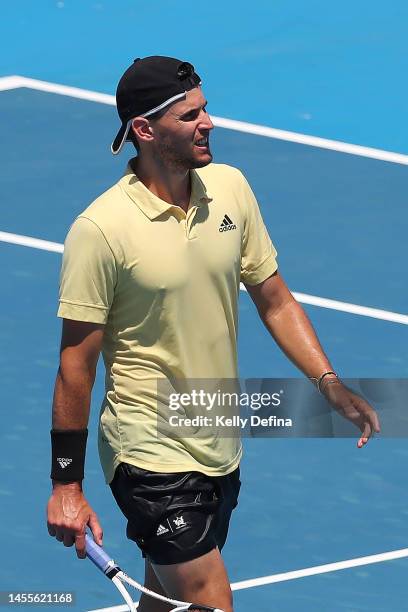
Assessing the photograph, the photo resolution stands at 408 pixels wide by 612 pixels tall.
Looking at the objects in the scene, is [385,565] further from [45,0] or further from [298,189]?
[45,0]

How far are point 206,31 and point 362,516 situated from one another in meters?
6.85

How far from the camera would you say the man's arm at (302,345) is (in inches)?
275

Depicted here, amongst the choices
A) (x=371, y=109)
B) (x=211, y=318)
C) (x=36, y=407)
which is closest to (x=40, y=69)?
(x=371, y=109)

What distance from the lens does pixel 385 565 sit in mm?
8836

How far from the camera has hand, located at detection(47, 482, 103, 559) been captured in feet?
21.6

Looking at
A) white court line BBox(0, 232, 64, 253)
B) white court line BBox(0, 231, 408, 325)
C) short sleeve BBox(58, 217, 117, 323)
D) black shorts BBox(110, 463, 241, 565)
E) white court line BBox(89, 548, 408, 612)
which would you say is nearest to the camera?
short sleeve BBox(58, 217, 117, 323)

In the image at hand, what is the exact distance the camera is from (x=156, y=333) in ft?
22.3

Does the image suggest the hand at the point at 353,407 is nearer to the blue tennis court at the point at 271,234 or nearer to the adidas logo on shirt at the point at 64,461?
the adidas logo on shirt at the point at 64,461

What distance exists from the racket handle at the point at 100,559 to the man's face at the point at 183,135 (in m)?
1.35

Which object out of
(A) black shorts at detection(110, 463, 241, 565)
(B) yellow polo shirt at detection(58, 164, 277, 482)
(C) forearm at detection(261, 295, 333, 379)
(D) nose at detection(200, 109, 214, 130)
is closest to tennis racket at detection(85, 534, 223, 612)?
(A) black shorts at detection(110, 463, 241, 565)

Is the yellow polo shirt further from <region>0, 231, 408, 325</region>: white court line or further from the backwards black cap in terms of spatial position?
<region>0, 231, 408, 325</region>: white court line

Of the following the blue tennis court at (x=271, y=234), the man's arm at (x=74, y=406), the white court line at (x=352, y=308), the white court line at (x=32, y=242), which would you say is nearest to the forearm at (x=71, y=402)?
the man's arm at (x=74, y=406)

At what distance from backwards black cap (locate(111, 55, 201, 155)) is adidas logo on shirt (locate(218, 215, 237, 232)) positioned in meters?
0.46

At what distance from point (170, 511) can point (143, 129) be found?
1.34m
